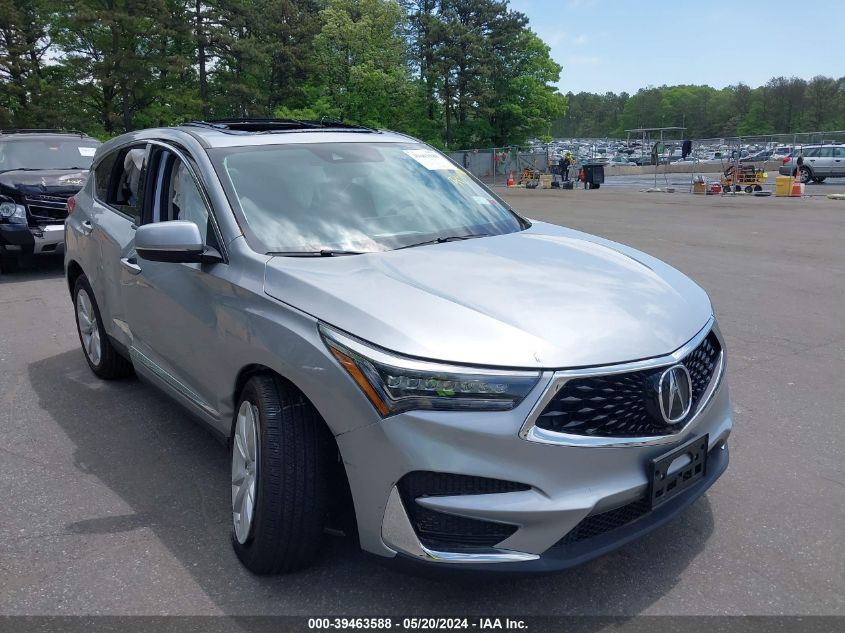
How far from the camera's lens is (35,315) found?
787 centimetres

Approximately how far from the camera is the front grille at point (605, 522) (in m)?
2.46

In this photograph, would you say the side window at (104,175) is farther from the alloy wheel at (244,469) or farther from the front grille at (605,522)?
the front grille at (605,522)

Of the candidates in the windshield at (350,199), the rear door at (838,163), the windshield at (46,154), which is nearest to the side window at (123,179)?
the windshield at (350,199)

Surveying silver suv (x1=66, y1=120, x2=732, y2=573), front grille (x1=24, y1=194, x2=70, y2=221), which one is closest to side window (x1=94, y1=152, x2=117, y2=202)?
silver suv (x1=66, y1=120, x2=732, y2=573)

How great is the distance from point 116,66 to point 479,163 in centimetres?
2154

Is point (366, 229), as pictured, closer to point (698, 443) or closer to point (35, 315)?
point (698, 443)

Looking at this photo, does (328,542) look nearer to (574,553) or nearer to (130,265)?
(574,553)

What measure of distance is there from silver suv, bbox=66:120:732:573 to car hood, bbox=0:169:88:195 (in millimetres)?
7489

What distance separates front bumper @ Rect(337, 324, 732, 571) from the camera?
7.67 feet

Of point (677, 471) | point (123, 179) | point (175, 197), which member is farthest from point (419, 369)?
point (123, 179)

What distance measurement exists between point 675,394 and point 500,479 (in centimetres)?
71

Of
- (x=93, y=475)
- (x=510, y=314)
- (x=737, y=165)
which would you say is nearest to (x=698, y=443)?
(x=510, y=314)

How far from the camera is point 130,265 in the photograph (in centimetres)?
425

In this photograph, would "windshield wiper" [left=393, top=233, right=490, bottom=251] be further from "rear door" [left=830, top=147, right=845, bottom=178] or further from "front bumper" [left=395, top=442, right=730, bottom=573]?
"rear door" [left=830, top=147, right=845, bottom=178]
